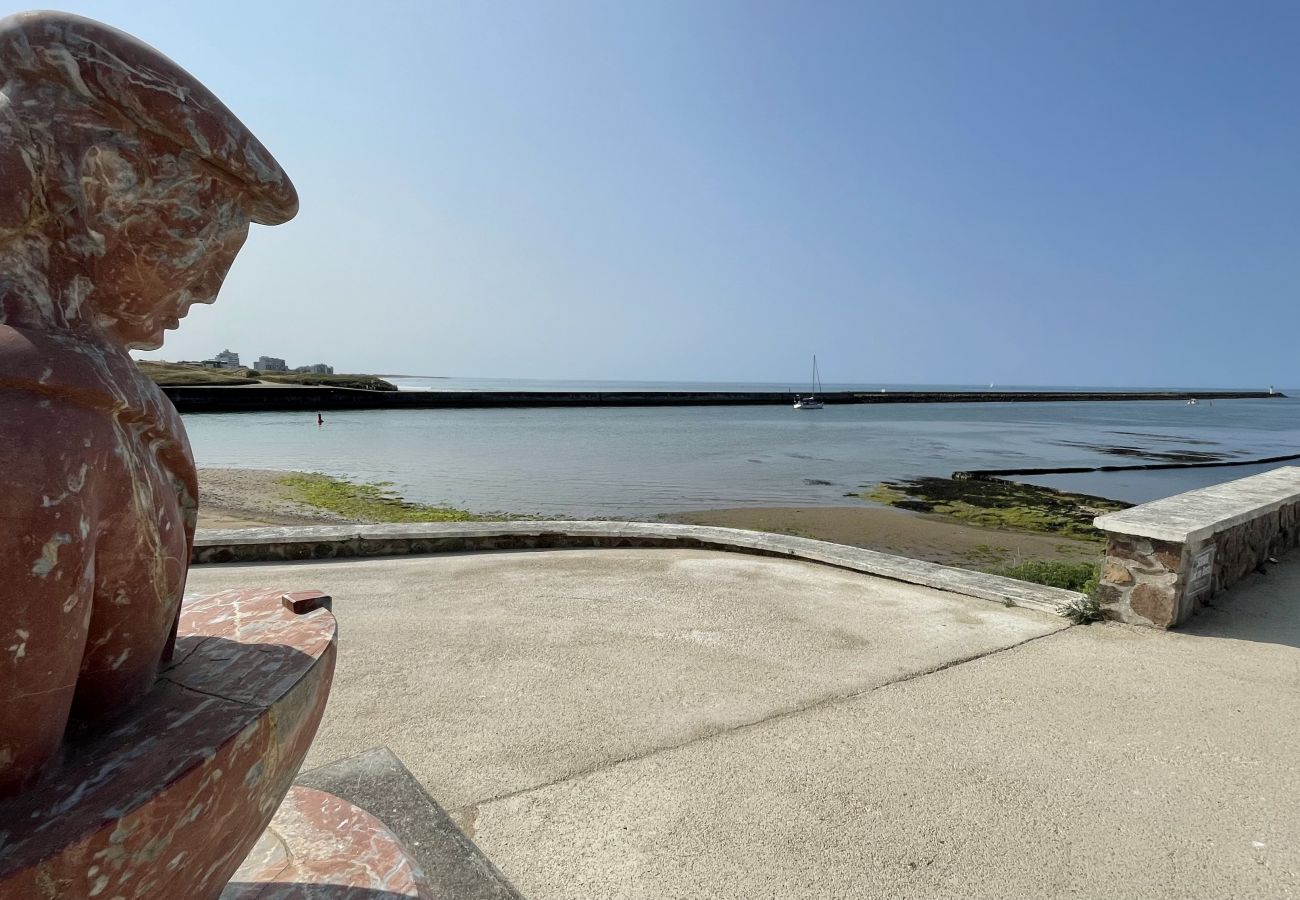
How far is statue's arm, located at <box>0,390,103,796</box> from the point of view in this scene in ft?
3.43

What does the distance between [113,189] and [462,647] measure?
3.20 m

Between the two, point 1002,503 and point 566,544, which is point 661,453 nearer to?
point 1002,503

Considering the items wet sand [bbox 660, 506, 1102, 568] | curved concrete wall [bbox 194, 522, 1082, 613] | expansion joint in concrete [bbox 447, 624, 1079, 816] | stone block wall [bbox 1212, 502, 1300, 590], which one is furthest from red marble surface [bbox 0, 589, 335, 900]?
wet sand [bbox 660, 506, 1102, 568]

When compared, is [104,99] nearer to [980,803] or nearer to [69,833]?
[69,833]

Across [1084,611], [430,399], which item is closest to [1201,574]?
[1084,611]

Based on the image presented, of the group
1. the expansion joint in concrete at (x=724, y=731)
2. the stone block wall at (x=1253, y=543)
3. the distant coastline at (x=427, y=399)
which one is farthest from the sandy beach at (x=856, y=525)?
the distant coastline at (x=427, y=399)

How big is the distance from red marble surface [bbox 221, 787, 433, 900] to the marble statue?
64cm

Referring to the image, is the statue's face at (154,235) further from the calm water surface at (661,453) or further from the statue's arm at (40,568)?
the calm water surface at (661,453)

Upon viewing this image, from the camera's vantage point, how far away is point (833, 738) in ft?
10.2

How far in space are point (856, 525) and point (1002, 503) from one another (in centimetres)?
513

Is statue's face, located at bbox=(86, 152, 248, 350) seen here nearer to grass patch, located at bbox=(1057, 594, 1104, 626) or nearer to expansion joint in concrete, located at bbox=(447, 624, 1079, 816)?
expansion joint in concrete, located at bbox=(447, 624, 1079, 816)

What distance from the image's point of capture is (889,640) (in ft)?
14.1

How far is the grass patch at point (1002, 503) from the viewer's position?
14.4 m

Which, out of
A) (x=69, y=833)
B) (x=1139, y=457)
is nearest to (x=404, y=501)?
(x=69, y=833)
